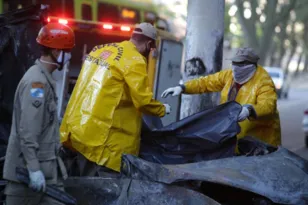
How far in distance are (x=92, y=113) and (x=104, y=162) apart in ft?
1.29

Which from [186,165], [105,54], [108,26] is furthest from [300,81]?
[186,165]

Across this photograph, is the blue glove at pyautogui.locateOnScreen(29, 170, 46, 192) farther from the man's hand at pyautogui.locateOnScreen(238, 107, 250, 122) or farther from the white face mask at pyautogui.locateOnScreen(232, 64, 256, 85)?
the white face mask at pyautogui.locateOnScreen(232, 64, 256, 85)

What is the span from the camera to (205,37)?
7.93 metres

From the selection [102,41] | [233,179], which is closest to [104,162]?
[233,179]

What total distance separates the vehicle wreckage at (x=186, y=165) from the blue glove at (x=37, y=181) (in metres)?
1.01

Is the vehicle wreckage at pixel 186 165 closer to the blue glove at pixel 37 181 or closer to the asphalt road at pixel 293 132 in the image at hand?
the blue glove at pixel 37 181

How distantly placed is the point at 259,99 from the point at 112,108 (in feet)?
5.27

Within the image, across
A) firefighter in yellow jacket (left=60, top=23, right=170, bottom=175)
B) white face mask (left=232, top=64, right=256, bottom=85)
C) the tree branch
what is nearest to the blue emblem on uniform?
firefighter in yellow jacket (left=60, top=23, right=170, bottom=175)

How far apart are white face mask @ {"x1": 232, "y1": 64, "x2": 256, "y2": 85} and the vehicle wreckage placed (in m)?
0.90

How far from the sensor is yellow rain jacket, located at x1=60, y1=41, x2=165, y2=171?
207 inches

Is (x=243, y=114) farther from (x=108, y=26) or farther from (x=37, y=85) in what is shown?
(x=108, y=26)

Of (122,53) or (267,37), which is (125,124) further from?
(267,37)

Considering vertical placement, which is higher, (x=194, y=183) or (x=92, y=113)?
(x=92, y=113)

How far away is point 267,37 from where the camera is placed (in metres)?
32.2
